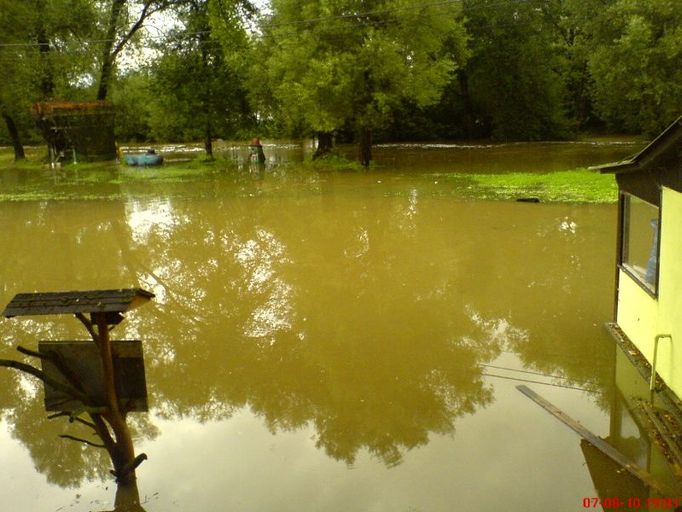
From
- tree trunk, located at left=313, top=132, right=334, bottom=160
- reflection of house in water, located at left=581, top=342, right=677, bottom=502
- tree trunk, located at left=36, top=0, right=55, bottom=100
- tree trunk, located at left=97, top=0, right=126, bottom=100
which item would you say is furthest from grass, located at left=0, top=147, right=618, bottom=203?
reflection of house in water, located at left=581, top=342, right=677, bottom=502

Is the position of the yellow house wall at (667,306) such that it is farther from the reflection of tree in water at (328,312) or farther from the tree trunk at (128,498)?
the tree trunk at (128,498)

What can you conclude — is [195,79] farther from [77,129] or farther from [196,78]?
[77,129]

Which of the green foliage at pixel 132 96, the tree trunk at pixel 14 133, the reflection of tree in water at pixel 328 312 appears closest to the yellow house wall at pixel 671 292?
the reflection of tree in water at pixel 328 312

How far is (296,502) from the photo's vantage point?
19.5 feet

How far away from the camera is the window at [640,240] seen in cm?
754

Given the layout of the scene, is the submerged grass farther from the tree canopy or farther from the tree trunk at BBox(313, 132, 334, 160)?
the tree trunk at BBox(313, 132, 334, 160)

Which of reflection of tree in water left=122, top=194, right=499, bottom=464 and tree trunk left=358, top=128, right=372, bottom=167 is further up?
tree trunk left=358, top=128, right=372, bottom=167

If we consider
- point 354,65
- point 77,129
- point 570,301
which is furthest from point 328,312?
point 77,129

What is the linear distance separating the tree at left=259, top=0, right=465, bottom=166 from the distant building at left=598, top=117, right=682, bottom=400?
65.3 feet

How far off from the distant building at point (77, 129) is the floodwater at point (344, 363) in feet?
68.7

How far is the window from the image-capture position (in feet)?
24.7

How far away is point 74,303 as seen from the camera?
5398 millimetres

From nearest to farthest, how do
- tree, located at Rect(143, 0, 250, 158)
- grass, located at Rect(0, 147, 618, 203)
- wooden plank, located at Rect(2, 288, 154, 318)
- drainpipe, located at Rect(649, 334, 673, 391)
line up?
wooden plank, located at Rect(2, 288, 154, 318), drainpipe, located at Rect(649, 334, 673, 391), grass, located at Rect(0, 147, 618, 203), tree, located at Rect(143, 0, 250, 158)
